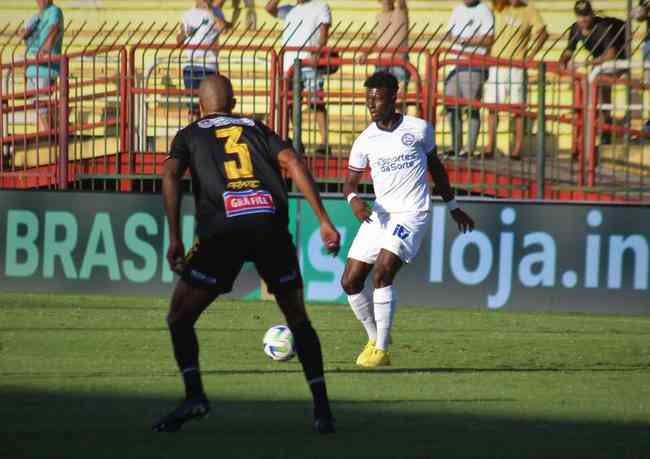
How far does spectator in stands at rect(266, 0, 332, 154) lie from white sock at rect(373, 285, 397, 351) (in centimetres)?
490

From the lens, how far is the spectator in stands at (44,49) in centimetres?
1597

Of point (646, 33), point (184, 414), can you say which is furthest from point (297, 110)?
point (184, 414)

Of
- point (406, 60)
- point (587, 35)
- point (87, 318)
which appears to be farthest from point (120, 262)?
point (587, 35)

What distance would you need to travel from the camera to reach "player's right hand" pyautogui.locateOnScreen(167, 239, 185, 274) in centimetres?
747

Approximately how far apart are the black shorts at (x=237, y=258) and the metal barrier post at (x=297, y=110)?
772 cm

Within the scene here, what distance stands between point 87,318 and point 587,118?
5.58 meters

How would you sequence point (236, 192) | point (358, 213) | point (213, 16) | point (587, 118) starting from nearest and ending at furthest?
point (236, 192) < point (358, 213) < point (587, 118) < point (213, 16)

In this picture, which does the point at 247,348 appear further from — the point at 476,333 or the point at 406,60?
the point at 406,60

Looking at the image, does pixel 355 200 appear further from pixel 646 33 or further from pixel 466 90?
pixel 646 33

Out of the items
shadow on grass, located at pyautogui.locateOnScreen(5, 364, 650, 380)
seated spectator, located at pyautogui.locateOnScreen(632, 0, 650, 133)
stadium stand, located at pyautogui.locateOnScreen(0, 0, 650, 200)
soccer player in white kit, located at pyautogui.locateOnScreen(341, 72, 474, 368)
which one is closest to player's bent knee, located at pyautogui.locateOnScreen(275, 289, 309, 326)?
shadow on grass, located at pyautogui.locateOnScreen(5, 364, 650, 380)

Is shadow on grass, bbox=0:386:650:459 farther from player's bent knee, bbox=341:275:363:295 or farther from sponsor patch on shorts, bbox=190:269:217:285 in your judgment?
player's bent knee, bbox=341:275:363:295

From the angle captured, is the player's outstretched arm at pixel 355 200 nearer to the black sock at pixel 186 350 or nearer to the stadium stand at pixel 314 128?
the black sock at pixel 186 350

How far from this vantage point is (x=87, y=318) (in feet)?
44.0

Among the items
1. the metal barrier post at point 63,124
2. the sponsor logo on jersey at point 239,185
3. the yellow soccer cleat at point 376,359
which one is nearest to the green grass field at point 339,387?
the yellow soccer cleat at point 376,359
